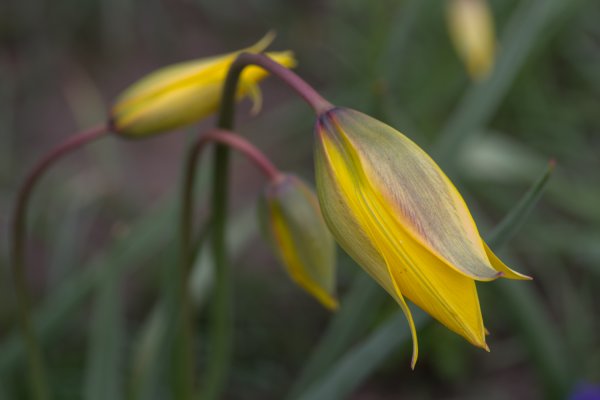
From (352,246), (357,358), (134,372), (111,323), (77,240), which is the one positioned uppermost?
(352,246)

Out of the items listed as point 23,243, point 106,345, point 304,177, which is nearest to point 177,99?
point 23,243

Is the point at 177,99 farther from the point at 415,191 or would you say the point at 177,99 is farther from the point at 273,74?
the point at 415,191

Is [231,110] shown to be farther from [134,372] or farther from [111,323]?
[134,372]

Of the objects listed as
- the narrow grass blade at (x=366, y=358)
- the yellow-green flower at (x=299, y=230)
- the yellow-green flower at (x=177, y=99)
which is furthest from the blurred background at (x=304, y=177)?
the yellow-green flower at (x=177, y=99)

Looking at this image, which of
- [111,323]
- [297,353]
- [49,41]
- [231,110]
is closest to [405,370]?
[297,353]

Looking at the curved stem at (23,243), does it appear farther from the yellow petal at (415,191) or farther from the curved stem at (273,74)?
the yellow petal at (415,191)

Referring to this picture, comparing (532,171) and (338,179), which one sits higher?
(338,179)

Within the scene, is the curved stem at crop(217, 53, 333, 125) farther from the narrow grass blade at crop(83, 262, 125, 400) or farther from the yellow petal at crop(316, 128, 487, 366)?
the narrow grass blade at crop(83, 262, 125, 400)
